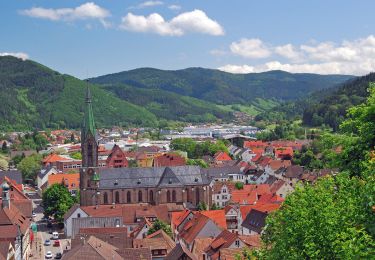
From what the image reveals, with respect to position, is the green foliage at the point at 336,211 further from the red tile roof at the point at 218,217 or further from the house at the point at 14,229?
the red tile roof at the point at 218,217

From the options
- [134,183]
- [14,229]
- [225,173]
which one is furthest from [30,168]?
[14,229]

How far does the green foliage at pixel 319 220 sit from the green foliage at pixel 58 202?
62260 mm

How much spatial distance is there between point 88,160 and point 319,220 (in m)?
64.5

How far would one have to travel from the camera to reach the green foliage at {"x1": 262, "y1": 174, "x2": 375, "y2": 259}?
20.3 metres

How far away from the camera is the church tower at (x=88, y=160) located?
82.9 meters

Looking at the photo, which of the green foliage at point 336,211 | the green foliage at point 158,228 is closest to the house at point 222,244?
the green foliage at point 158,228

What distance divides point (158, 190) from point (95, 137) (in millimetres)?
12382

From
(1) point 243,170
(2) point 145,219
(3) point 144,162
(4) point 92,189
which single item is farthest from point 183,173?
(3) point 144,162

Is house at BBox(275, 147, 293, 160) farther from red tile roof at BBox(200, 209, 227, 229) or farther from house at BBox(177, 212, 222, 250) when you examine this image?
house at BBox(177, 212, 222, 250)

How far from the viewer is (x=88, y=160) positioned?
83125mm

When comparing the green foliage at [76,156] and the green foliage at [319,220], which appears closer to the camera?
the green foliage at [319,220]

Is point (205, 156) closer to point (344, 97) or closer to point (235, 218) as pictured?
point (344, 97)

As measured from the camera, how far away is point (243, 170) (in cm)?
12506

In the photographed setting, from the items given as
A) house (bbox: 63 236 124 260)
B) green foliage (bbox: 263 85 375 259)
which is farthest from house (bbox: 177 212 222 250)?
green foliage (bbox: 263 85 375 259)
